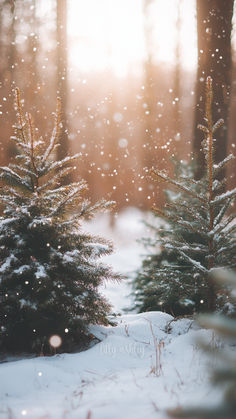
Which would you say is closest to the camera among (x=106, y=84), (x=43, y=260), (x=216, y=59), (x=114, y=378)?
(x=114, y=378)

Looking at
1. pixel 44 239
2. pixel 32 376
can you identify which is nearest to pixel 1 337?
pixel 32 376

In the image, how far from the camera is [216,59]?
17.6 ft

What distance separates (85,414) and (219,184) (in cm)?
264

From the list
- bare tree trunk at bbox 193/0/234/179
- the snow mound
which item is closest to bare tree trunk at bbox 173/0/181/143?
bare tree trunk at bbox 193/0/234/179

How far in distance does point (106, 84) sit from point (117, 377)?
66.9ft

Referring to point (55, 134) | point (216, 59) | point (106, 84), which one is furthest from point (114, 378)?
point (106, 84)

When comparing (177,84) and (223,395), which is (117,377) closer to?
(223,395)

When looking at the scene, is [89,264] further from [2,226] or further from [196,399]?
[196,399]

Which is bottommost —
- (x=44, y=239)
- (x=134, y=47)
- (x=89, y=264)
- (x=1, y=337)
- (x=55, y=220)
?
(x=1, y=337)

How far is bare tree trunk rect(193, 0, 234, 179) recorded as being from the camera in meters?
5.24

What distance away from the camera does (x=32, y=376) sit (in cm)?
251

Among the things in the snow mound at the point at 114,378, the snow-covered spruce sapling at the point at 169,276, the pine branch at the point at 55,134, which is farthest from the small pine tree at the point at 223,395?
the pine branch at the point at 55,134

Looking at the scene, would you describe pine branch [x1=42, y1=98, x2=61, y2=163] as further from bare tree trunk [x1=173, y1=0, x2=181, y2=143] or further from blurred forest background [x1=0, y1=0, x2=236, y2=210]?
bare tree trunk [x1=173, y1=0, x2=181, y2=143]

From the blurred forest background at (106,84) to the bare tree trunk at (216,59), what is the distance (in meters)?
4.82
